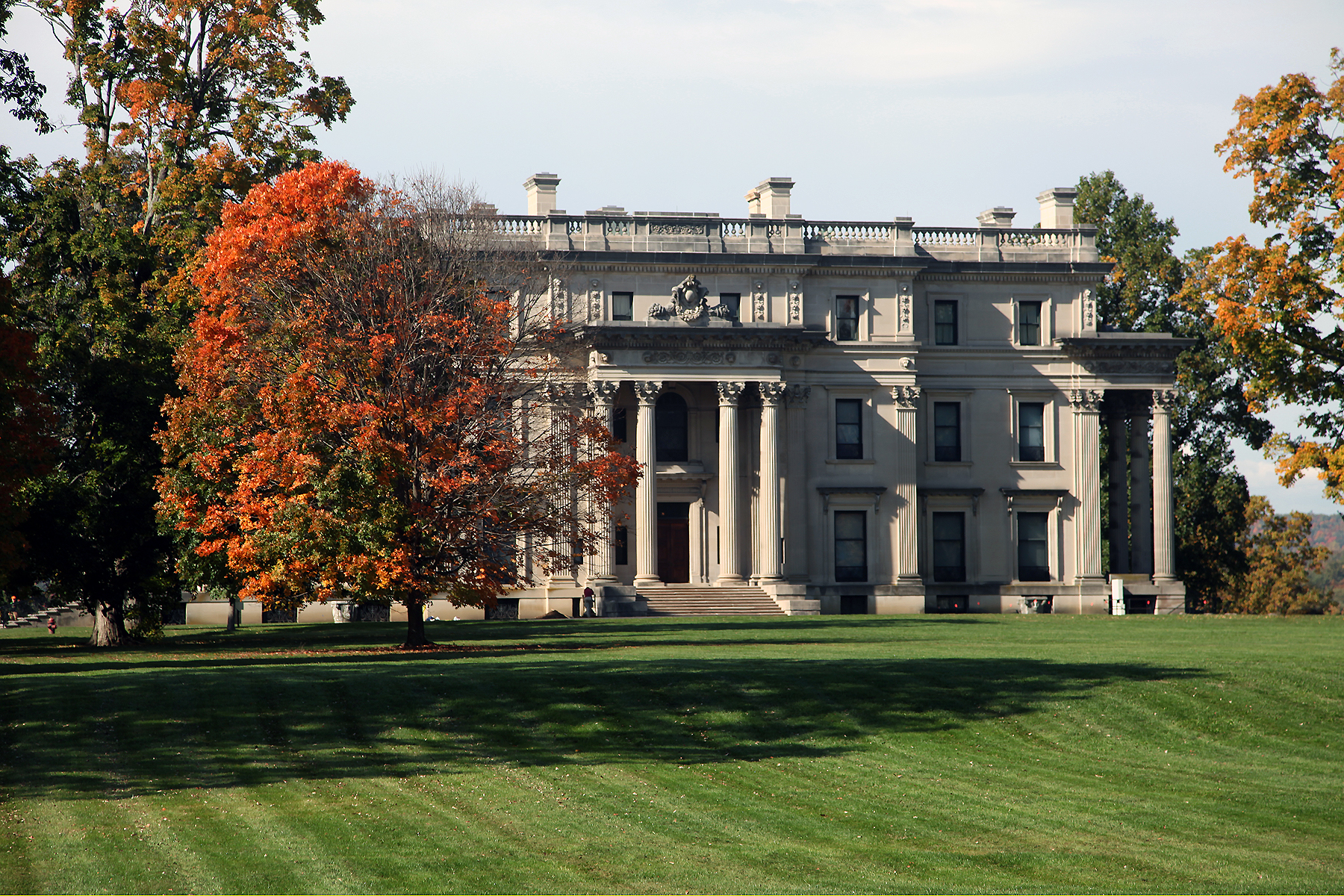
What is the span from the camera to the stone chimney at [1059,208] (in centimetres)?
6819

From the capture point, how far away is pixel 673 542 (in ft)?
207

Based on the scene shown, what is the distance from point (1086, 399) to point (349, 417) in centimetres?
4264

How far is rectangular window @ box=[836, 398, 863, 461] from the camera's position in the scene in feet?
208

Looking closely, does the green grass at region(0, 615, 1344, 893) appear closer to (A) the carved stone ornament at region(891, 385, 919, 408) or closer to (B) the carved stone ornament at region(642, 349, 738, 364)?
(B) the carved stone ornament at region(642, 349, 738, 364)

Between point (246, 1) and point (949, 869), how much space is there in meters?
39.0

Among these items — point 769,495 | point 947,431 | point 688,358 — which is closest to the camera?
point 688,358

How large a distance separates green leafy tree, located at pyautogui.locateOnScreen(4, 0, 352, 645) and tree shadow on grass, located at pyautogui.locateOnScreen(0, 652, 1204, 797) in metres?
12.6

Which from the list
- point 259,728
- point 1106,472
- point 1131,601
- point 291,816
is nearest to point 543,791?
point 291,816

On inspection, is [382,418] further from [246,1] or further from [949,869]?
[949,869]

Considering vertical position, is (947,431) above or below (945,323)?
below

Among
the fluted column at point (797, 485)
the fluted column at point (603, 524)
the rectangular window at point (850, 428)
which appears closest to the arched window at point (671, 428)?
the fluted column at point (603, 524)

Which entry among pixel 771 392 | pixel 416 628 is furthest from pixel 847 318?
pixel 416 628

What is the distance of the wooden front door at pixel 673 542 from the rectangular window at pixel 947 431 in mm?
12529

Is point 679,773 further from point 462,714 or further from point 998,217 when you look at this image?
point 998,217
